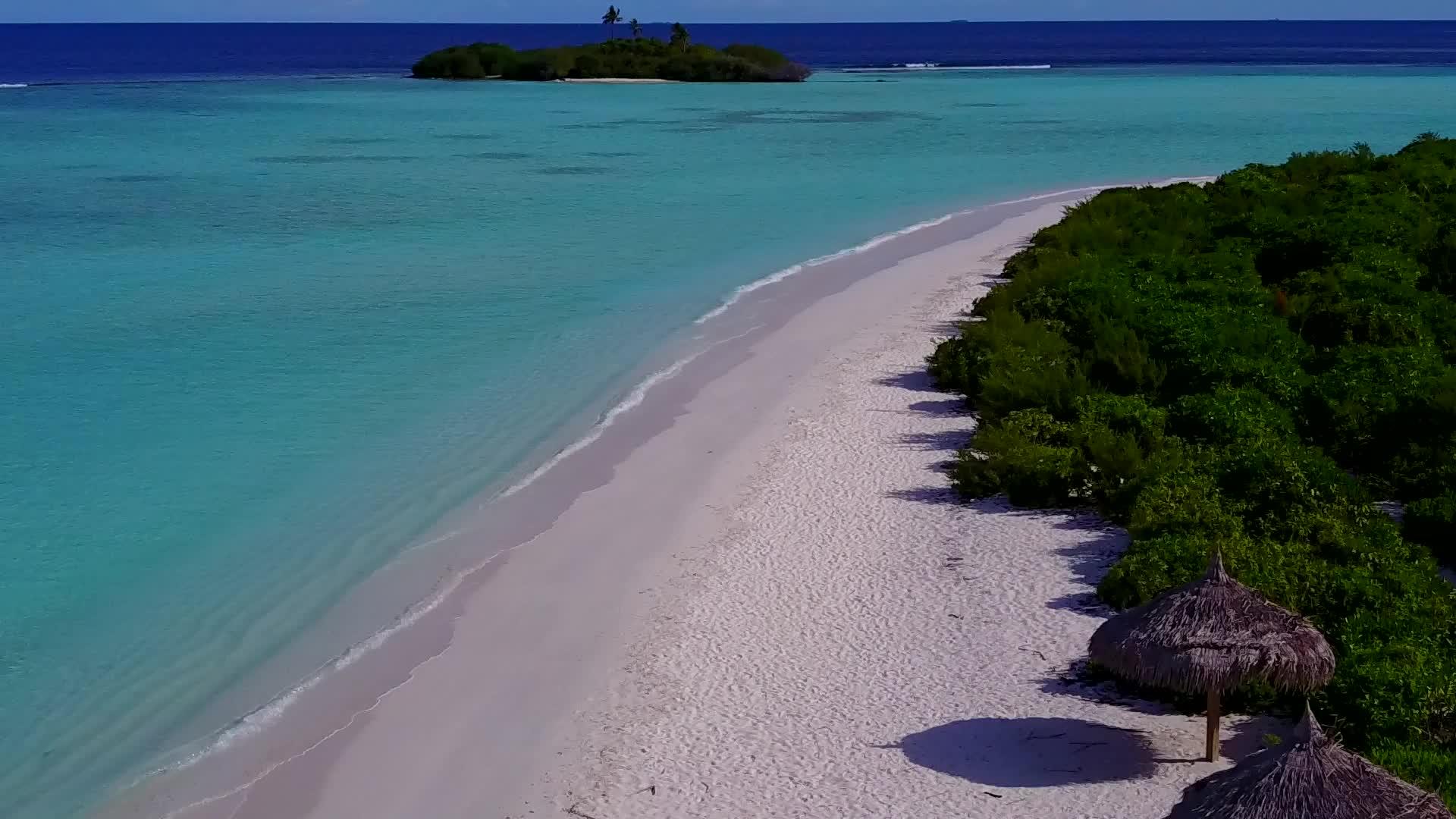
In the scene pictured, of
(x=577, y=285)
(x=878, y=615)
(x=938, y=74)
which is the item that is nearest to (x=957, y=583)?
(x=878, y=615)

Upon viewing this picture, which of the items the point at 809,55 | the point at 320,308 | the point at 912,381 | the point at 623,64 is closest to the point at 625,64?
the point at 623,64

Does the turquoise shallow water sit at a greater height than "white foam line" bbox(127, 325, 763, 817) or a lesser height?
greater

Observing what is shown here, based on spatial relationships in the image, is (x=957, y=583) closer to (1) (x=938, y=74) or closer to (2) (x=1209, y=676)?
(2) (x=1209, y=676)

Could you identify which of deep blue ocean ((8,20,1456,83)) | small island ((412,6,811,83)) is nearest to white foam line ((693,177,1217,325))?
small island ((412,6,811,83))

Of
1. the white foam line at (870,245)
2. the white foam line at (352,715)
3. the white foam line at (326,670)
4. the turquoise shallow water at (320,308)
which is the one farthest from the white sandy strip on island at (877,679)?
the white foam line at (870,245)

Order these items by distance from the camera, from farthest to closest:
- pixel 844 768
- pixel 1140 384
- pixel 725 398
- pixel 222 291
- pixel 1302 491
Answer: pixel 222 291
pixel 725 398
pixel 1140 384
pixel 1302 491
pixel 844 768

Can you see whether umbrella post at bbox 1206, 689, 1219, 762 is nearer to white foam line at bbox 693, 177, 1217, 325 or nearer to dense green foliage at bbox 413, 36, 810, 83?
white foam line at bbox 693, 177, 1217, 325
